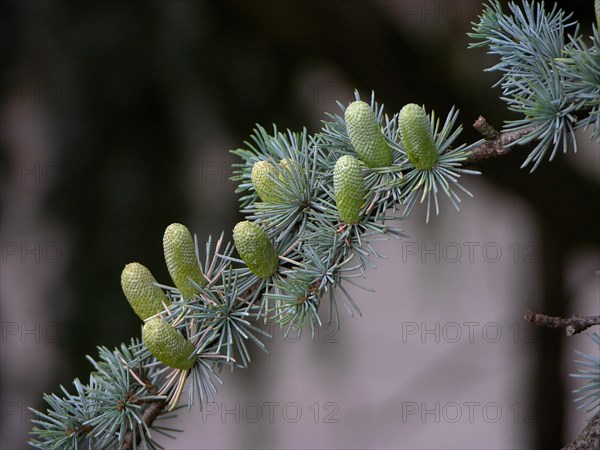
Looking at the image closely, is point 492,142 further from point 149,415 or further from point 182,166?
point 182,166

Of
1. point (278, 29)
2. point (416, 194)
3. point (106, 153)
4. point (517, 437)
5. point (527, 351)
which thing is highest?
point (278, 29)

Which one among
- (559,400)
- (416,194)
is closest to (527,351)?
(559,400)

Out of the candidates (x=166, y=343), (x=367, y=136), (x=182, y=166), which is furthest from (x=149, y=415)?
(x=182, y=166)

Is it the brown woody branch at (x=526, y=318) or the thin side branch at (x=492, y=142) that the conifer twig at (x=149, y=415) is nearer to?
the brown woody branch at (x=526, y=318)

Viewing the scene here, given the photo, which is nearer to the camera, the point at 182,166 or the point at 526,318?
the point at 526,318

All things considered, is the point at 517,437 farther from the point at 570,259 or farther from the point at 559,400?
the point at 570,259
